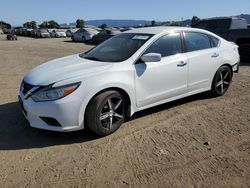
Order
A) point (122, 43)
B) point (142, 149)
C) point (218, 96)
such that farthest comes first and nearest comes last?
1. point (218, 96)
2. point (122, 43)
3. point (142, 149)

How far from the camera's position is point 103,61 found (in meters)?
4.91

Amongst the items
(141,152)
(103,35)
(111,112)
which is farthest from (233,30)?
(103,35)

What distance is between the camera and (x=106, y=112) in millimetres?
4473

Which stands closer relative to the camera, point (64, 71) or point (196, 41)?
point (64, 71)

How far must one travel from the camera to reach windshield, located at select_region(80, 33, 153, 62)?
4.98 meters

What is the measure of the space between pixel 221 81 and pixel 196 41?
3.84 feet

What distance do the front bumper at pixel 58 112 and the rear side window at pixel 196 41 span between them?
8.51ft

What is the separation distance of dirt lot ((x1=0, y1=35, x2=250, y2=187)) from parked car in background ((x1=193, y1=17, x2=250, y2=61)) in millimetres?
6693

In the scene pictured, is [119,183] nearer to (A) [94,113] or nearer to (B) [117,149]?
(B) [117,149]

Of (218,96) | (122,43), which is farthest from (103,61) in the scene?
(218,96)

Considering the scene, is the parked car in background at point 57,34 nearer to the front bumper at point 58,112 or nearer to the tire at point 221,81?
the tire at point 221,81

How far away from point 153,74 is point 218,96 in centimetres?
224

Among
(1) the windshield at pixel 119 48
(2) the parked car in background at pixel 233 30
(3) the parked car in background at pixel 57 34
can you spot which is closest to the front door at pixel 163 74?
(1) the windshield at pixel 119 48

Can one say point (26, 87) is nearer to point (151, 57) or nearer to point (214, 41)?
point (151, 57)
